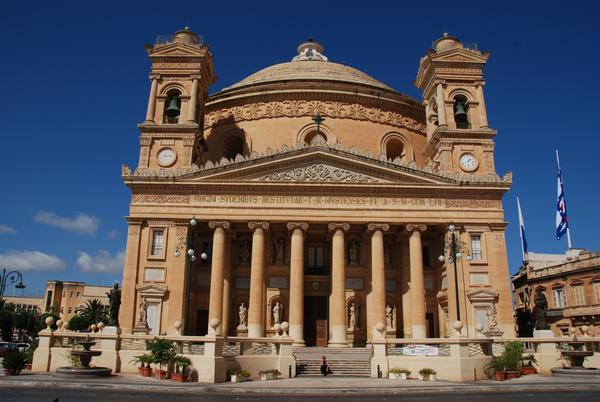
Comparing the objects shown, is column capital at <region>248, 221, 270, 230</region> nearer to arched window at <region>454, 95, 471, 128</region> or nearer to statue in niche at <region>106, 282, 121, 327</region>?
statue in niche at <region>106, 282, 121, 327</region>

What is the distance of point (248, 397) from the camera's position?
59.3 ft

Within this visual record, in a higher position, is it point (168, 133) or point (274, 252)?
point (168, 133)

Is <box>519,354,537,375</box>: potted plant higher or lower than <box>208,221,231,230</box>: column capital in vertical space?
lower

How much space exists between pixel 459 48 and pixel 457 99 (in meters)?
4.11

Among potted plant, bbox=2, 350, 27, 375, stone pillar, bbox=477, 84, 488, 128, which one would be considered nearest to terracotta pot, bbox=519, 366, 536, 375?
stone pillar, bbox=477, 84, 488, 128

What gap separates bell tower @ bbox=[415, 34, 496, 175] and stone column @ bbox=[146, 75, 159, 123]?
2136cm

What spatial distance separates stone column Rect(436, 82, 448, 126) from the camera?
4000 cm

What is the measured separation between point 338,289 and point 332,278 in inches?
37.6

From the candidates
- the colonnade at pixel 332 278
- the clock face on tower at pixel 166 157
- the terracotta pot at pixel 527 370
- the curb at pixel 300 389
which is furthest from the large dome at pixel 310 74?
the curb at pixel 300 389

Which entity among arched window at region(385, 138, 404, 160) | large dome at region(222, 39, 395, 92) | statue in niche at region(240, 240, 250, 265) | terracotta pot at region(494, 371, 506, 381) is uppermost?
large dome at region(222, 39, 395, 92)

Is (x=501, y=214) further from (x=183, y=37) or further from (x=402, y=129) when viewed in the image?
(x=183, y=37)

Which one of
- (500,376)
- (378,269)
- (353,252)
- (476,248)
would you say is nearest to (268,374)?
(500,376)

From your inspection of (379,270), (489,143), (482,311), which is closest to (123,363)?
(379,270)

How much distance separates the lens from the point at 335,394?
19.3 m
